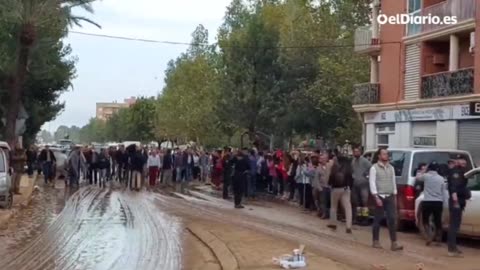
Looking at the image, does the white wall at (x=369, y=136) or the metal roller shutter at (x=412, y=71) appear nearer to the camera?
the metal roller shutter at (x=412, y=71)

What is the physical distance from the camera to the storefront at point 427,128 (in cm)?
3058

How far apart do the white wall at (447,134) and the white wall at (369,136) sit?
7.00 metres

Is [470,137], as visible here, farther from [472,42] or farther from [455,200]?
[455,200]

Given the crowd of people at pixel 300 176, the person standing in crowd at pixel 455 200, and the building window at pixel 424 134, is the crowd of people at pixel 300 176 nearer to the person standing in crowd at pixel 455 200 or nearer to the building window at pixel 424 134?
the person standing in crowd at pixel 455 200

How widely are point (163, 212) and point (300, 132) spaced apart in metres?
29.1

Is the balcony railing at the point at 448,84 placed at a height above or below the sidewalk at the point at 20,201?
above

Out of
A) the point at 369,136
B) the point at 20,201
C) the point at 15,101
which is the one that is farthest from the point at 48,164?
the point at 369,136

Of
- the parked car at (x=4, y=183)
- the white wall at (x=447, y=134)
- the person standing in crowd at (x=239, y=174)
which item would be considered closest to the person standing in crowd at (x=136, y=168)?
the person standing in crowd at (x=239, y=174)

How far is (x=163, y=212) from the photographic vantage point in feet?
71.1

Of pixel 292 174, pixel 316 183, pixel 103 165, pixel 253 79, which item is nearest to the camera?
pixel 316 183

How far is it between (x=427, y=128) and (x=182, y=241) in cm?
2074

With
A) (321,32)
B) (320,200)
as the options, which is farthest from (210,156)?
(320,200)

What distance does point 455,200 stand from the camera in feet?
48.5

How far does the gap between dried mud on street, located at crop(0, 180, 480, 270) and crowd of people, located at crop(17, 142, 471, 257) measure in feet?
2.08
